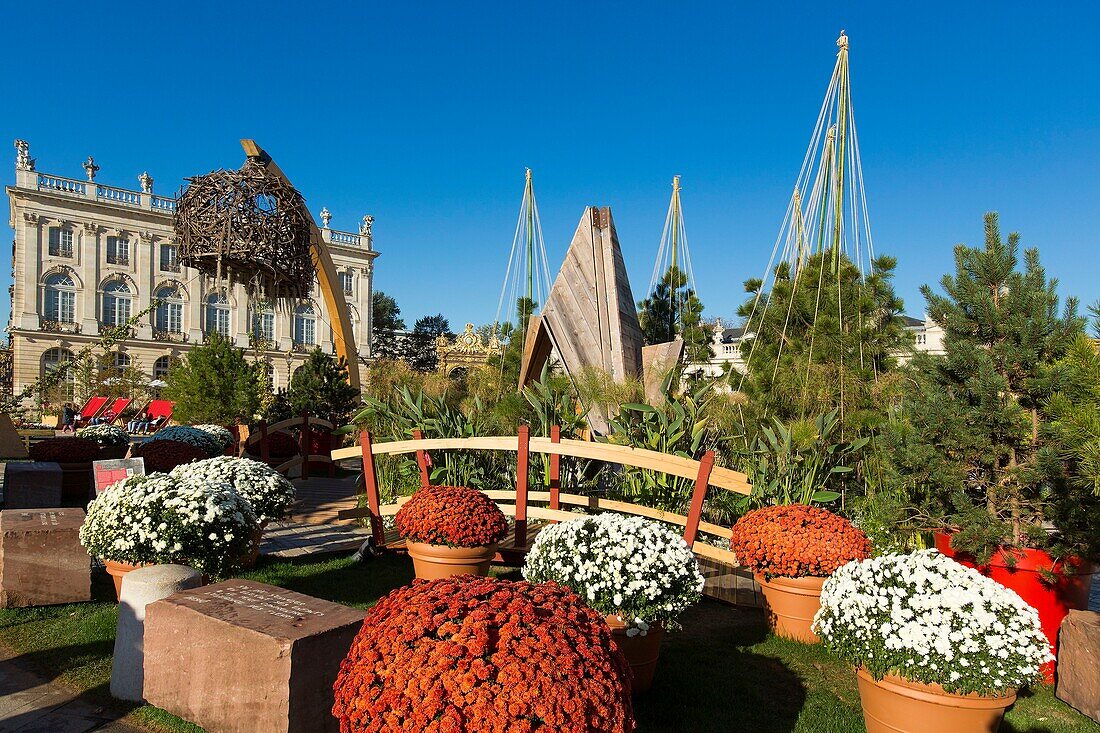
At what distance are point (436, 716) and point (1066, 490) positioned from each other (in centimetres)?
314

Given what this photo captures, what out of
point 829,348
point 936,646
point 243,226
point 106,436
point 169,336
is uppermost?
point 169,336

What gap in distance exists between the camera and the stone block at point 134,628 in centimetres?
313

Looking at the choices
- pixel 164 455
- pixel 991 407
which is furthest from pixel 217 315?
pixel 991 407

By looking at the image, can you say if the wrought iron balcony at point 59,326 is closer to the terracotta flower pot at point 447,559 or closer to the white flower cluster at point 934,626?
the terracotta flower pot at point 447,559

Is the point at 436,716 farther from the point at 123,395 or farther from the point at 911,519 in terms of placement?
the point at 123,395

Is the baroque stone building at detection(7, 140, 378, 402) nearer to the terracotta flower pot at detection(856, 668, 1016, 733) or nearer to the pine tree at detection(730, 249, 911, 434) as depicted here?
the pine tree at detection(730, 249, 911, 434)

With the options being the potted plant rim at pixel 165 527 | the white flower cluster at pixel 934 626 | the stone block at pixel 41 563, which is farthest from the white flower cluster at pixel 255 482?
the white flower cluster at pixel 934 626

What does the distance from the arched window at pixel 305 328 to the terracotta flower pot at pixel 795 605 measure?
46.2 meters

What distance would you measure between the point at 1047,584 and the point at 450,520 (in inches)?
126

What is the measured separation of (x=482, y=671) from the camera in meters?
1.95

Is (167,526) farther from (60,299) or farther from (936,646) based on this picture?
(60,299)

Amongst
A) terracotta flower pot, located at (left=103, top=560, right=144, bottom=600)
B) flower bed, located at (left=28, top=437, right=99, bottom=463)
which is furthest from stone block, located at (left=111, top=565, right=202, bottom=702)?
flower bed, located at (left=28, top=437, right=99, bottom=463)

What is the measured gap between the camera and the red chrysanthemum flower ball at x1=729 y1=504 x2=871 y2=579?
383cm

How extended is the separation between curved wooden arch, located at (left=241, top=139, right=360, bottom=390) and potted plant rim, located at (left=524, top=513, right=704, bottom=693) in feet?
21.4
